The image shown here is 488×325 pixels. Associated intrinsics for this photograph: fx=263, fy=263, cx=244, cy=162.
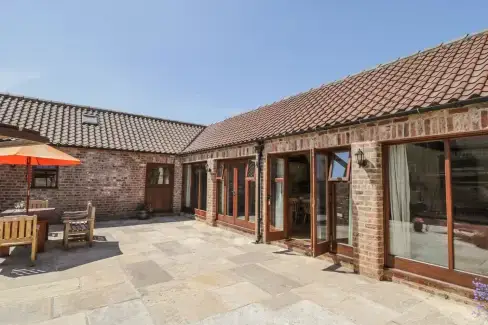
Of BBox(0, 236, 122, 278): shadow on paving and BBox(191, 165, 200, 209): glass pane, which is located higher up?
BBox(191, 165, 200, 209): glass pane

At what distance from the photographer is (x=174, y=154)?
1331cm

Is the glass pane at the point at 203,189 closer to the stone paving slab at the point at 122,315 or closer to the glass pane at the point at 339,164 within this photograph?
the glass pane at the point at 339,164

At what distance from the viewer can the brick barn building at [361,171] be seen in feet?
14.4

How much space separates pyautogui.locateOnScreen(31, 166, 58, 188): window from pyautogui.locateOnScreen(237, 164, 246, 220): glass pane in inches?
300

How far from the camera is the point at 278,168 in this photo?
783 cm

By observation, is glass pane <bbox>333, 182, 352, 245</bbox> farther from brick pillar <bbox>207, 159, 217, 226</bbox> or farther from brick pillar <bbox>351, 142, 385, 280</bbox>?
brick pillar <bbox>207, 159, 217, 226</bbox>

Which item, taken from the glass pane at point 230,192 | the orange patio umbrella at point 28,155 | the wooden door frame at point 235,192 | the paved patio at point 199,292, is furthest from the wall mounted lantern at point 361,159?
the orange patio umbrella at point 28,155

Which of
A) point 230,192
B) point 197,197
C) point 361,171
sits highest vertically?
point 361,171

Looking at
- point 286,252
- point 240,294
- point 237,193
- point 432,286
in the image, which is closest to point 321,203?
point 286,252

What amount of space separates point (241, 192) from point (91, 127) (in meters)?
8.45

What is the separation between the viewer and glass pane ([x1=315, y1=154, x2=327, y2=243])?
6011 millimetres

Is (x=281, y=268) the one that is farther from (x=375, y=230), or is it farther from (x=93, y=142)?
(x=93, y=142)

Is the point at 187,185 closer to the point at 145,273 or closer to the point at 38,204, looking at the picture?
the point at 38,204

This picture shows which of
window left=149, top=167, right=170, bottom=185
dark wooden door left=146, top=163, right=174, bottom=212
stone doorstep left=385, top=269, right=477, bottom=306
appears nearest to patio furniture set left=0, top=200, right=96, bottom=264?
dark wooden door left=146, top=163, right=174, bottom=212
